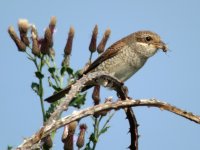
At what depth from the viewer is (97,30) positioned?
6086mm

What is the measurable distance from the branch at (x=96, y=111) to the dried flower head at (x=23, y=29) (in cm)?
304

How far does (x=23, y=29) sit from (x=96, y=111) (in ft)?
11.7

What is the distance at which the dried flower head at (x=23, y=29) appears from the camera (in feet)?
17.4

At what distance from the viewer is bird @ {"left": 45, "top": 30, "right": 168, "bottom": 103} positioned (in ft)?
20.5

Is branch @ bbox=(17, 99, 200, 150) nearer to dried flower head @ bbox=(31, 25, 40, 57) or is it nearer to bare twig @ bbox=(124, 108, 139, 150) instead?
bare twig @ bbox=(124, 108, 139, 150)

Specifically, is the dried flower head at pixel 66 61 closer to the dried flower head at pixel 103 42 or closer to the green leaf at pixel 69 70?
the green leaf at pixel 69 70

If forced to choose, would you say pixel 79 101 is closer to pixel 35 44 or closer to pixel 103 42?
pixel 35 44

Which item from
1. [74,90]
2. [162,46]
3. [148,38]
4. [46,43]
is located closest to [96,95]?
[46,43]

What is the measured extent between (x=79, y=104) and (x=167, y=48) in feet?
7.69

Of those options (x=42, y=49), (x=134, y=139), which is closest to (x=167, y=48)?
(x=42, y=49)

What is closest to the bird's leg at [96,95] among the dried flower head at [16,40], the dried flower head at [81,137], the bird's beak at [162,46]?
the dried flower head at [81,137]

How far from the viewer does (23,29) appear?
5.40 meters

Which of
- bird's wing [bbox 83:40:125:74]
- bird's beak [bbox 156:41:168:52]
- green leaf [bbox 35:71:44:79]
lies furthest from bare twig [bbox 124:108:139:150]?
bird's beak [bbox 156:41:168:52]

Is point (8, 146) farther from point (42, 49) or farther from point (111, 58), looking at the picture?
point (111, 58)
